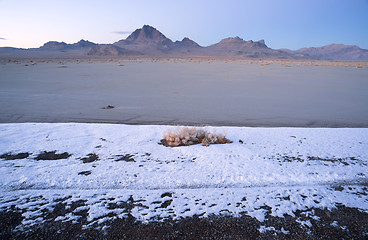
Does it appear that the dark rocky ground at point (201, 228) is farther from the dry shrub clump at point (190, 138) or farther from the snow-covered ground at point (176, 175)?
the dry shrub clump at point (190, 138)

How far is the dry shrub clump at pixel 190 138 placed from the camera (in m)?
4.48

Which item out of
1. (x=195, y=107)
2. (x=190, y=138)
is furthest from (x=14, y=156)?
(x=195, y=107)

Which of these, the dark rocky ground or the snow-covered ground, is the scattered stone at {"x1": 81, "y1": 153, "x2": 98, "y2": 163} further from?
the dark rocky ground

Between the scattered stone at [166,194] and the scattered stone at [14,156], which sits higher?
the scattered stone at [14,156]

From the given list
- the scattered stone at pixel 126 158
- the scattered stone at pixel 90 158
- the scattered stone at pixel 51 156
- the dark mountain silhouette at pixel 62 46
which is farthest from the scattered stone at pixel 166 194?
the dark mountain silhouette at pixel 62 46

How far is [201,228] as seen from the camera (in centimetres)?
232

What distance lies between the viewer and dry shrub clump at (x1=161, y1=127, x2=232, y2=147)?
14.7 ft

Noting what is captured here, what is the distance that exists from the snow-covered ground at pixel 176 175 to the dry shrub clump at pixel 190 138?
0.53 ft

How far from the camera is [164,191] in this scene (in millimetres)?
2980

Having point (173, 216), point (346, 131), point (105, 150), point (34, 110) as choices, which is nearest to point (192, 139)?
point (105, 150)

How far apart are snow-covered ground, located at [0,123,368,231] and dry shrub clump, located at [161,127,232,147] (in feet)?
0.53

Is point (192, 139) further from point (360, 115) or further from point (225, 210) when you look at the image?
point (360, 115)

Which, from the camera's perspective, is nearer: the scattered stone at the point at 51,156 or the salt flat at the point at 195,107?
the scattered stone at the point at 51,156

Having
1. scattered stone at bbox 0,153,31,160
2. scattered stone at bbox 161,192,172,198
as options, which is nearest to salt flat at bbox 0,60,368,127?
scattered stone at bbox 0,153,31,160
